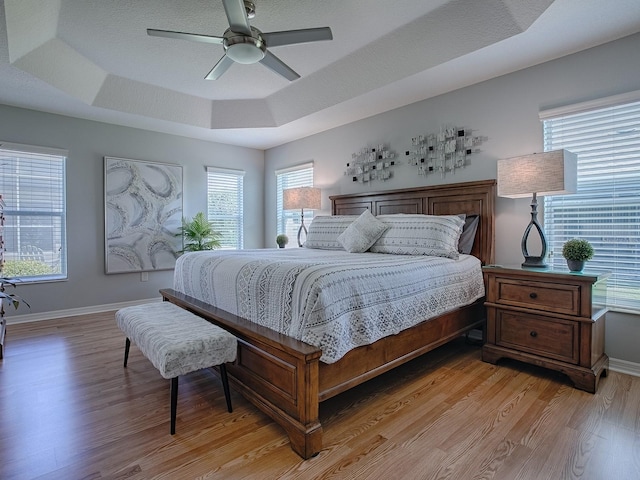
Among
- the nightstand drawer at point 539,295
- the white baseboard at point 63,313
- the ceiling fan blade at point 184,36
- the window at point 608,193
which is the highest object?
the ceiling fan blade at point 184,36

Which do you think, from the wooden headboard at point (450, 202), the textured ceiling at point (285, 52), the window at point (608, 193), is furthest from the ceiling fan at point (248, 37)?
the window at point (608, 193)

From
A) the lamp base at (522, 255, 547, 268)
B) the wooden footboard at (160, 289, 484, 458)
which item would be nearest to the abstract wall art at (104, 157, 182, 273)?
the wooden footboard at (160, 289, 484, 458)

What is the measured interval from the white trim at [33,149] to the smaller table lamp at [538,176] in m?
4.95

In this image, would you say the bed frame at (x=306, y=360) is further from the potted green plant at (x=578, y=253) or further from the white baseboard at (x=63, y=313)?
the white baseboard at (x=63, y=313)

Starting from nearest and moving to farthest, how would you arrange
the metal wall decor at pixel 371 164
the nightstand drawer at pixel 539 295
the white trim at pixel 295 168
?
the nightstand drawer at pixel 539 295 < the metal wall decor at pixel 371 164 < the white trim at pixel 295 168

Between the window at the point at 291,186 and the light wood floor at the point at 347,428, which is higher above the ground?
the window at the point at 291,186

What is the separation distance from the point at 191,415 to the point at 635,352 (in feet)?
10.5

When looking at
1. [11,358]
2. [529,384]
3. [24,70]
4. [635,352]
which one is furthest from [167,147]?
[635,352]

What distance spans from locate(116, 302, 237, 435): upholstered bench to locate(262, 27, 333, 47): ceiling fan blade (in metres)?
1.98

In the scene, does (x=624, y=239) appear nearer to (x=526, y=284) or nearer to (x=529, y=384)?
(x=526, y=284)

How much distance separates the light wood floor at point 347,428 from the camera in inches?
61.2

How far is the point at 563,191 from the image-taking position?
8.19 feet

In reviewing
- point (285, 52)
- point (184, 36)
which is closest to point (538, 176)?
point (285, 52)

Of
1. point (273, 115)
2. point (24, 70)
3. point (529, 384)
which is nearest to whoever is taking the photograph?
point (529, 384)
